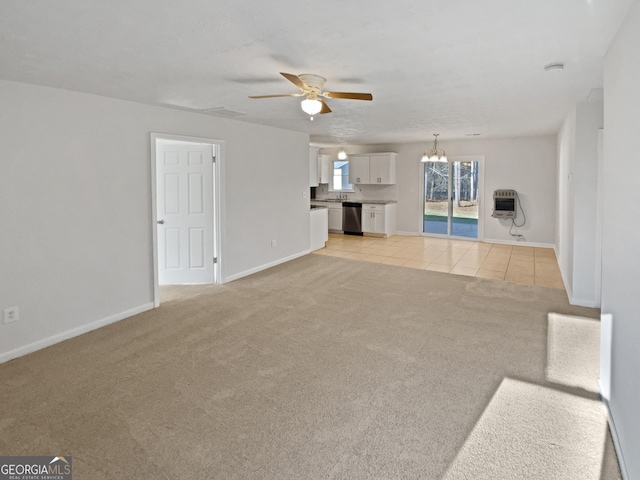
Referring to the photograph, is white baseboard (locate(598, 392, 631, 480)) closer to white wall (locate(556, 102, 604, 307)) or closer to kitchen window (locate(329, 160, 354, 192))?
white wall (locate(556, 102, 604, 307))

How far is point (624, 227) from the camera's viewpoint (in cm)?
212

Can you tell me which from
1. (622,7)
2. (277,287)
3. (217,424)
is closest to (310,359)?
(217,424)

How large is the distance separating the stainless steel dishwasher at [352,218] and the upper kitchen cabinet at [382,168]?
829 millimetres

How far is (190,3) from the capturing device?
6.53ft

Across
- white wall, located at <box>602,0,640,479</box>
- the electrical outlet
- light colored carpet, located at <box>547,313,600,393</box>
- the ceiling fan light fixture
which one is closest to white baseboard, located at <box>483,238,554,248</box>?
light colored carpet, located at <box>547,313,600,393</box>

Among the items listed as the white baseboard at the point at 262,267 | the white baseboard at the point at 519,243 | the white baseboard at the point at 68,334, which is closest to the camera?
Answer: the white baseboard at the point at 68,334

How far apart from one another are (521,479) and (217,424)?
1.73 m

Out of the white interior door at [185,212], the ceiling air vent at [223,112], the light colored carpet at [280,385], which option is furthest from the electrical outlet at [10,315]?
the ceiling air vent at [223,112]

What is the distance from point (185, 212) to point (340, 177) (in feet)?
19.9

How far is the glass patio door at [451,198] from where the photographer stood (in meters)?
9.22

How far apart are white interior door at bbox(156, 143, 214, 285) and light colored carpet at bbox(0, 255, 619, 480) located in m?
0.87

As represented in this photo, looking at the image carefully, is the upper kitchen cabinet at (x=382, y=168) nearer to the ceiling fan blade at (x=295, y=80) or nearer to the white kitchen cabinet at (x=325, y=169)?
the white kitchen cabinet at (x=325, y=169)

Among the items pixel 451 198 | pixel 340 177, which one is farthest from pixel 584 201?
pixel 340 177

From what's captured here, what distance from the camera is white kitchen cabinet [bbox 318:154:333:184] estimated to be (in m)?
10.6
